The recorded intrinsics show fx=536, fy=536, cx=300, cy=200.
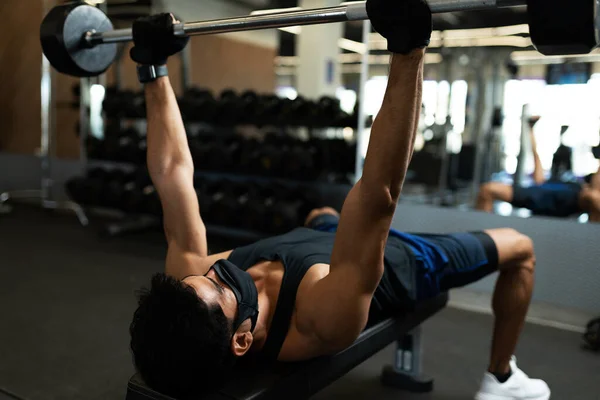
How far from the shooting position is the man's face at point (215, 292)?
1176 millimetres

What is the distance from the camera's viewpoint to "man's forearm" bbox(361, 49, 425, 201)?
1049mm

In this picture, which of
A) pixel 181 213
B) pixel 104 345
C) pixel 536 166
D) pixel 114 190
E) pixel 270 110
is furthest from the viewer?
pixel 114 190

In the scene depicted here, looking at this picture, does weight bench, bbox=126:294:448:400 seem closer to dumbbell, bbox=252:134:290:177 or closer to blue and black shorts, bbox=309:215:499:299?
blue and black shorts, bbox=309:215:499:299

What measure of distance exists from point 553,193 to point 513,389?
1.92m

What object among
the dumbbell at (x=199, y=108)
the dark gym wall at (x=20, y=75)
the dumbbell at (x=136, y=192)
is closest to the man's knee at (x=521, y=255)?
the dumbbell at (x=199, y=108)

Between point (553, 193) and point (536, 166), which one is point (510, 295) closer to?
point (553, 193)

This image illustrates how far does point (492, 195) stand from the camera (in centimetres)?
366

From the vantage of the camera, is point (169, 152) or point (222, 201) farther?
point (222, 201)

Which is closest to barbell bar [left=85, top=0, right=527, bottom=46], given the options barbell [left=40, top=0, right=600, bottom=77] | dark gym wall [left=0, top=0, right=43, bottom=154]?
barbell [left=40, top=0, right=600, bottom=77]

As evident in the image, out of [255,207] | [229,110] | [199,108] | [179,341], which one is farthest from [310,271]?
[199,108]

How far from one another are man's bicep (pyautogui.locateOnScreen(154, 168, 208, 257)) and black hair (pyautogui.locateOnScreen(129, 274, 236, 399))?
16.1 inches

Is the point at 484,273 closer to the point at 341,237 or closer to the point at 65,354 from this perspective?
the point at 341,237

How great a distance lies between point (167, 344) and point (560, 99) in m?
3.54

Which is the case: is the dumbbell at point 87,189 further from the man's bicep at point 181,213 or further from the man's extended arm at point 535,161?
the man's extended arm at point 535,161
